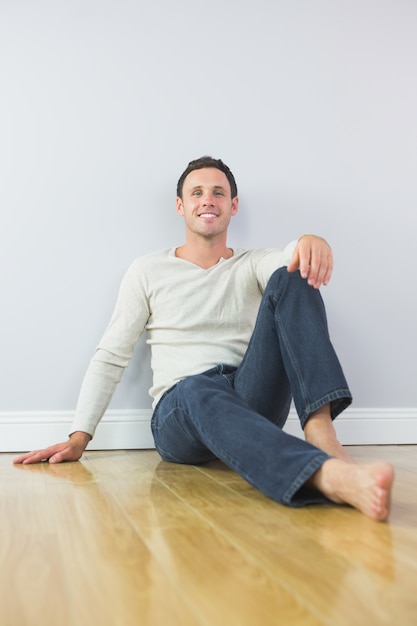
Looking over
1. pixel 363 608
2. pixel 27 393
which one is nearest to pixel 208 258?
pixel 27 393

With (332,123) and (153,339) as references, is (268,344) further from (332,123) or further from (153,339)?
(332,123)

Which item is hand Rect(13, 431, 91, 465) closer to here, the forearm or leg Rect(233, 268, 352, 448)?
the forearm

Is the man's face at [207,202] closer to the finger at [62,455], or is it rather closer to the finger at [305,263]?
the finger at [305,263]

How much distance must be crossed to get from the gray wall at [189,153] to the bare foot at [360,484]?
4.14ft

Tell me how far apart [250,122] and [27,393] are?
52.6 inches

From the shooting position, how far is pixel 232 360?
224 cm

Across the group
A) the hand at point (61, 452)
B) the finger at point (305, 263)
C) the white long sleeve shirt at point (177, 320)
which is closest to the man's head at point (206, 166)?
the white long sleeve shirt at point (177, 320)

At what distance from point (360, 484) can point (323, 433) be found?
38 centimetres

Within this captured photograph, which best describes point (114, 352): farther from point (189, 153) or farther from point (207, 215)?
point (189, 153)

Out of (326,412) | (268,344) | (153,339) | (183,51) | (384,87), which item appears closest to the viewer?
(326,412)

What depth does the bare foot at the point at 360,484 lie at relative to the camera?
4.38 ft

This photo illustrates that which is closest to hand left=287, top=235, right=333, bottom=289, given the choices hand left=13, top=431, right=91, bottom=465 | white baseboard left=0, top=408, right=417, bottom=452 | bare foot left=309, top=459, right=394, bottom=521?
bare foot left=309, top=459, right=394, bottom=521

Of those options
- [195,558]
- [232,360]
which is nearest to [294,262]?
[232,360]

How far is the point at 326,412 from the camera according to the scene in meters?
1.78
